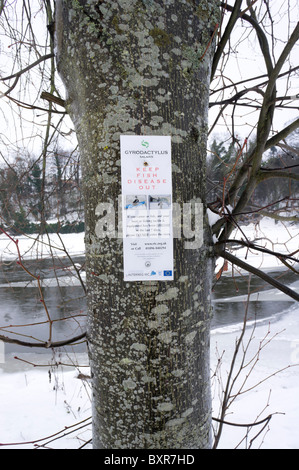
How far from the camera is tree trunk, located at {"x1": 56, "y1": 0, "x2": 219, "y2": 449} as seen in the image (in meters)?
0.78

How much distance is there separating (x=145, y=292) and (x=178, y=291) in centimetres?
9

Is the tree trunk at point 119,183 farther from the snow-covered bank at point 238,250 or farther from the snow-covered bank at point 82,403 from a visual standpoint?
the snow-covered bank at point 82,403

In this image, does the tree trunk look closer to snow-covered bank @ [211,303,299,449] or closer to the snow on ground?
snow-covered bank @ [211,303,299,449]

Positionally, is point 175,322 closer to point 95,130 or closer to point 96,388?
point 96,388

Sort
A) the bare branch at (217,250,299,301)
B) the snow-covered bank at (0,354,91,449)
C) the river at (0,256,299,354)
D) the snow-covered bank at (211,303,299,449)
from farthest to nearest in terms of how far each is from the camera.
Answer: the river at (0,256,299,354), the snow-covered bank at (0,354,91,449), the snow-covered bank at (211,303,299,449), the bare branch at (217,250,299,301)

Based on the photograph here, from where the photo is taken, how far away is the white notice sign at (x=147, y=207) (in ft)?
2.59

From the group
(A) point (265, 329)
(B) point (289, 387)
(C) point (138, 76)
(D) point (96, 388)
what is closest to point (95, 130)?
(C) point (138, 76)

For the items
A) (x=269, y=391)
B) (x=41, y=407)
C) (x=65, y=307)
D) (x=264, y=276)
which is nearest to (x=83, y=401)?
(x=41, y=407)

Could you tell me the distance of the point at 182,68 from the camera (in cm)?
81

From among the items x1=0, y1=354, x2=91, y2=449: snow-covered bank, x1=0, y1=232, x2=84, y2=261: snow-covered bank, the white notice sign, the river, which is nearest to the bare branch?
the white notice sign

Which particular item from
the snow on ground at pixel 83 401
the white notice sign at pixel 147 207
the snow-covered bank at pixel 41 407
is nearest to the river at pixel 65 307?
the snow on ground at pixel 83 401

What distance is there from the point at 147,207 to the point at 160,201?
37 mm

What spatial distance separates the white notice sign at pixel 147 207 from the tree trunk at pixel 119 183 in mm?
19

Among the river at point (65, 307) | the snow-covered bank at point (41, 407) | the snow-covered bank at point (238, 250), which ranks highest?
the snow-covered bank at point (238, 250)
